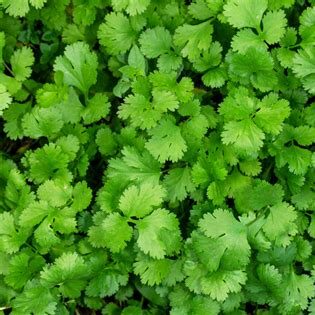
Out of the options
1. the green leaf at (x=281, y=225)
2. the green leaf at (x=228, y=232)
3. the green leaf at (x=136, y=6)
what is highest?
the green leaf at (x=136, y=6)

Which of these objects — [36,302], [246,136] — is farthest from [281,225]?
[36,302]

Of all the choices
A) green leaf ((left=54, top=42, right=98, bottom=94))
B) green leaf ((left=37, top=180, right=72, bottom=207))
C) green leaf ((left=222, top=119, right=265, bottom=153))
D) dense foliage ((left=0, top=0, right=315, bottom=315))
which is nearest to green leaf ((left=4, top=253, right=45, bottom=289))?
dense foliage ((left=0, top=0, right=315, bottom=315))

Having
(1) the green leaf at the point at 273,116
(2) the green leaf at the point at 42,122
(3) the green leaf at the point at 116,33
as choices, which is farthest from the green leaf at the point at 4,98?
(1) the green leaf at the point at 273,116

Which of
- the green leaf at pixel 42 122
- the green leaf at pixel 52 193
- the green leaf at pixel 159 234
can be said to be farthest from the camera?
the green leaf at pixel 42 122

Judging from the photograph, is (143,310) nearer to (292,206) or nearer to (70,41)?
(292,206)

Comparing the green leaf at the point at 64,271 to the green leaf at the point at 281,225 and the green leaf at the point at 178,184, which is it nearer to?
the green leaf at the point at 178,184

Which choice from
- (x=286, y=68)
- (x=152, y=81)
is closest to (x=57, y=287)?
(x=152, y=81)

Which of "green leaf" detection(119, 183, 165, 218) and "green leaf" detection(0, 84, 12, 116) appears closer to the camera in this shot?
"green leaf" detection(119, 183, 165, 218)

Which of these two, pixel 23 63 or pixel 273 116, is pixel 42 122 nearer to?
pixel 23 63

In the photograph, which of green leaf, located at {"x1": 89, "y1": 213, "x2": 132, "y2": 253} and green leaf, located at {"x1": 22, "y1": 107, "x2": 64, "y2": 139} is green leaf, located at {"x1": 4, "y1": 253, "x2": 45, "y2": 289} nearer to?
green leaf, located at {"x1": 89, "y1": 213, "x2": 132, "y2": 253}
